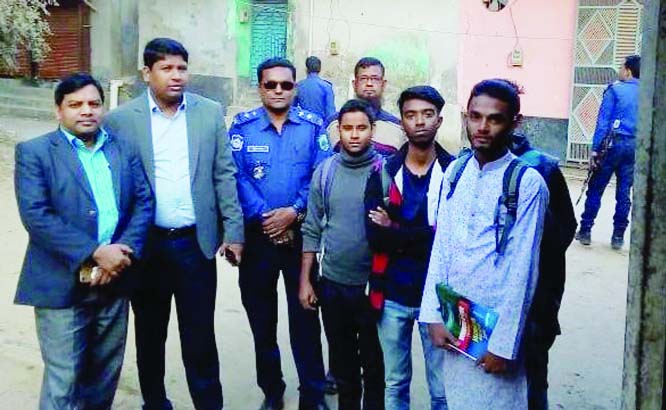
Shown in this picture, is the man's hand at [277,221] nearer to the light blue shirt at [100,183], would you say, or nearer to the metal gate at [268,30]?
the light blue shirt at [100,183]

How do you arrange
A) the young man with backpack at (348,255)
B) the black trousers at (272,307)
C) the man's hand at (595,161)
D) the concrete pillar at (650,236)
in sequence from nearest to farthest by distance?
the concrete pillar at (650,236)
the young man with backpack at (348,255)
the black trousers at (272,307)
the man's hand at (595,161)

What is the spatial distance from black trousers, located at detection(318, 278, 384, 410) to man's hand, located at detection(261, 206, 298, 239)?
351 mm

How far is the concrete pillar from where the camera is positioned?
1839 mm

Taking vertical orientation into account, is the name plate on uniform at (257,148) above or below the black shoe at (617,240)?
above

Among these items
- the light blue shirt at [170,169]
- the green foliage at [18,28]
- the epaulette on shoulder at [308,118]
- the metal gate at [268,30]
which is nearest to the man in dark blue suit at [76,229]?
the light blue shirt at [170,169]

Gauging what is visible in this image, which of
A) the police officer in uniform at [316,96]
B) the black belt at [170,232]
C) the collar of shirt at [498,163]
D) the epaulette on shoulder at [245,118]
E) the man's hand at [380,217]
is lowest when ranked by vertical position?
the black belt at [170,232]

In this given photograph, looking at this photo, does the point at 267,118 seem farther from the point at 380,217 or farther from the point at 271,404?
the point at 271,404

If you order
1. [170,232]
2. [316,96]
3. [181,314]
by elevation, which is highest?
[316,96]

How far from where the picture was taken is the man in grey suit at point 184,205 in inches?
145

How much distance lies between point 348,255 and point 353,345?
46 centimetres

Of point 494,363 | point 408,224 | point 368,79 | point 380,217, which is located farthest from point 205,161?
point 494,363

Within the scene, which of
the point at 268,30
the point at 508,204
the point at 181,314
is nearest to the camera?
the point at 508,204

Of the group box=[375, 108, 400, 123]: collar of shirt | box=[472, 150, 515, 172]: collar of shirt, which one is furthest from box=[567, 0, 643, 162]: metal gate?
box=[472, 150, 515, 172]: collar of shirt

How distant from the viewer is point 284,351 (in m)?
5.12
